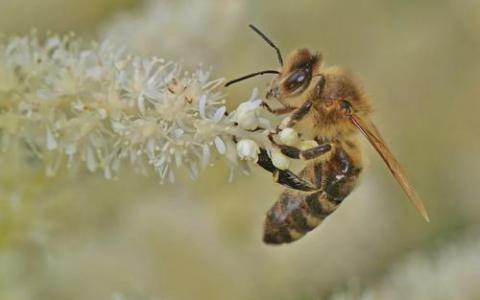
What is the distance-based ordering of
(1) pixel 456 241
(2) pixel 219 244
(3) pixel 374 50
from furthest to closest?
(3) pixel 374 50
(1) pixel 456 241
(2) pixel 219 244

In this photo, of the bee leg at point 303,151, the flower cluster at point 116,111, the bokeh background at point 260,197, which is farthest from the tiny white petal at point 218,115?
the bokeh background at point 260,197

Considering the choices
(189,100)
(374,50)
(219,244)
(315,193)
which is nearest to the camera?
(189,100)

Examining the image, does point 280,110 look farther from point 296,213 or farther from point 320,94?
point 296,213

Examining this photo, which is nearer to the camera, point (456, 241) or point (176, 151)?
point (176, 151)

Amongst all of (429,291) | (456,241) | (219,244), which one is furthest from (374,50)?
(429,291)

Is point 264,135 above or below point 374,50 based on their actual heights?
below

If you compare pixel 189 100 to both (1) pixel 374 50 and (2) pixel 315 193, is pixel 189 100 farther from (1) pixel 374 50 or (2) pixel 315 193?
(1) pixel 374 50

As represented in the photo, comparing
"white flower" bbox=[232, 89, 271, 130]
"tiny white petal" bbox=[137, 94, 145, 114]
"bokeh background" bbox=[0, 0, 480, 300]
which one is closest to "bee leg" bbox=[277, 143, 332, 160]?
"white flower" bbox=[232, 89, 271, 130]
